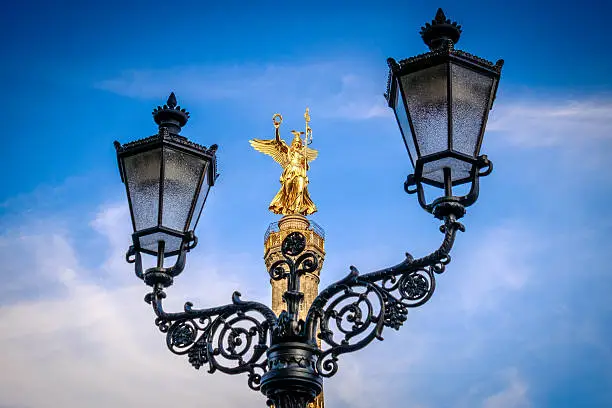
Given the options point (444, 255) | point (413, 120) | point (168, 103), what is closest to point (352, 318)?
point (444, 255)

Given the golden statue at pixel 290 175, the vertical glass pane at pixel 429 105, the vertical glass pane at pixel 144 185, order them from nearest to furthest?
the vertical glass pane at pixel 429 105
the vertical glass pane at pixel 144 185
the golden statue at pixel 290 175

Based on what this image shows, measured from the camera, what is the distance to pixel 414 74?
14.5ft

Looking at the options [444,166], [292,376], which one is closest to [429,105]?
[444,166]

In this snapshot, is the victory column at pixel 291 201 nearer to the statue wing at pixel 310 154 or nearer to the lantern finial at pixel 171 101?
the statue wing at pixel 310 154

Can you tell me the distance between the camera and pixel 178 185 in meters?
4.95

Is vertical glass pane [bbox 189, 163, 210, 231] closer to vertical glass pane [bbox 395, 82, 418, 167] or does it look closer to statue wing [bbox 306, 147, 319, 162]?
vertical glass pane [bbox 395, 82, 418, 167]

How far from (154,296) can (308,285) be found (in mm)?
29507

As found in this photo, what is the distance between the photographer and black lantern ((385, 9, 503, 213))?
4320mm

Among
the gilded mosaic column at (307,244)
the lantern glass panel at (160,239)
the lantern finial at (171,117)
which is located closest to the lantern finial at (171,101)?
the lantern finial at (171,117)

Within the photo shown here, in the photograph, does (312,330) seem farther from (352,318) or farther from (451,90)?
(451,90)

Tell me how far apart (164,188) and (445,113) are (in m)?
1.43

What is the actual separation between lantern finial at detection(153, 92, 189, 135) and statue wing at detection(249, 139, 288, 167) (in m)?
28.6

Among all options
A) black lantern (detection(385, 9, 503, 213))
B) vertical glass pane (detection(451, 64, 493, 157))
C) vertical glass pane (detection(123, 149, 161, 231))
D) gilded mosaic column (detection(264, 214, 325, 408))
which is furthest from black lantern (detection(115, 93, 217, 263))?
gilded mosaic column (detection(264, 214, 325, 408))

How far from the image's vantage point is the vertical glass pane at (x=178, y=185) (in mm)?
4922
